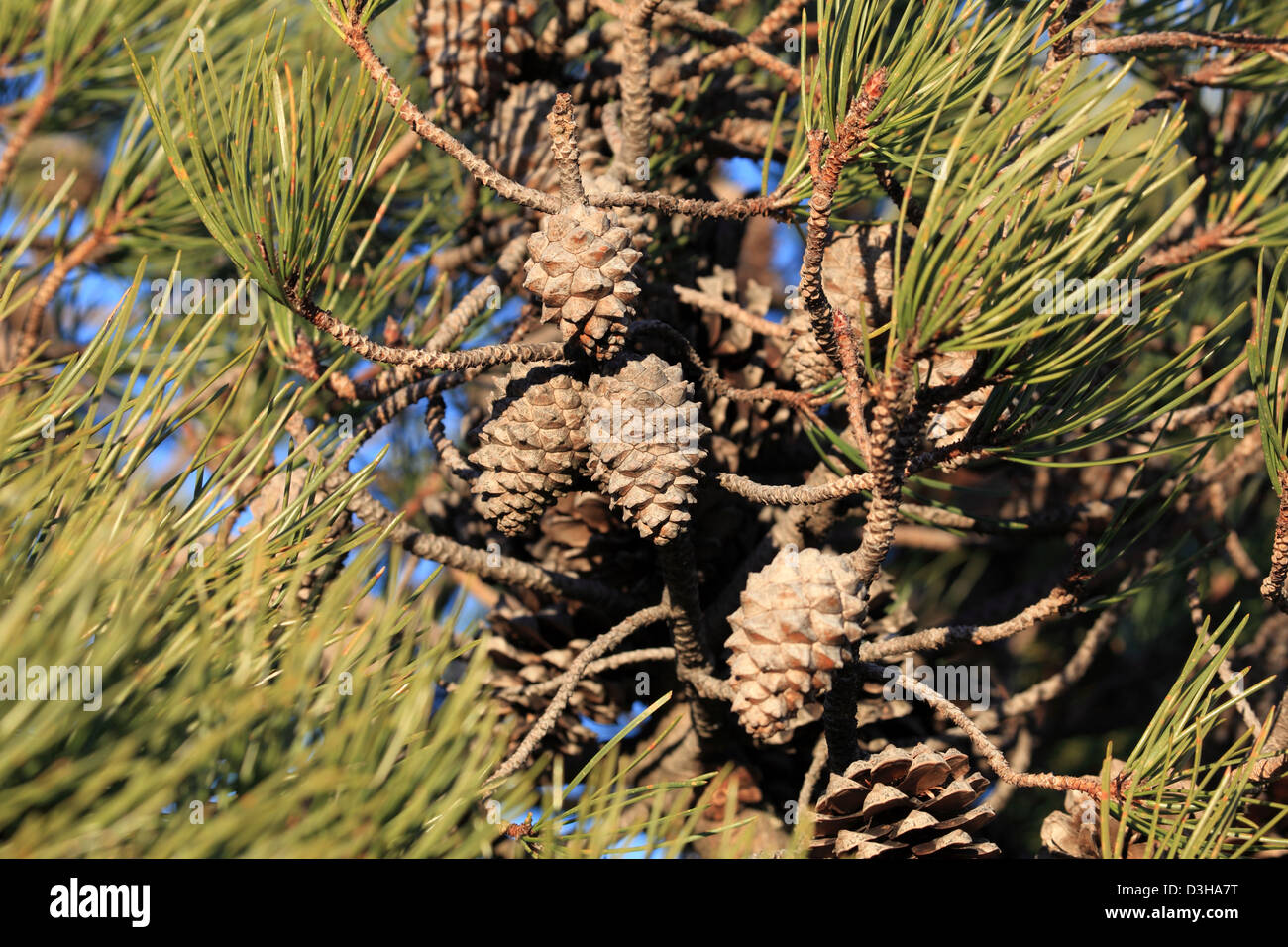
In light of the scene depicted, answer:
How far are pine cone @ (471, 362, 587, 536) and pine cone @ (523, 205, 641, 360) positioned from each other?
7 cm

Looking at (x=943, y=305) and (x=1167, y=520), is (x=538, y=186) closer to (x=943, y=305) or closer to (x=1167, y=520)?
(x=943, y=305)

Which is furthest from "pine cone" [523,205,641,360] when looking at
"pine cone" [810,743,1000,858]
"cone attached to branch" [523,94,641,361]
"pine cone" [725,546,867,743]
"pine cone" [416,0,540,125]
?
"pine cone" [416,0,540,125]

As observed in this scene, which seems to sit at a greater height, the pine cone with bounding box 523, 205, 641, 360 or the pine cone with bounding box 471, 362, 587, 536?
the pine cone with bounding box 523, 205, 641, 360

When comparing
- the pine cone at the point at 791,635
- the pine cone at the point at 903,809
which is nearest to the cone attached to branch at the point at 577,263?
the pine cone at the point at 791,635

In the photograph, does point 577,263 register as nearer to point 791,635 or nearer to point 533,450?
point 533,450

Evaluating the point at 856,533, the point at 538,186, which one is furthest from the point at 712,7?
the point at 856,533

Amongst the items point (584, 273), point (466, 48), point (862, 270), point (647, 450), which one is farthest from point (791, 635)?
point (466, 48)

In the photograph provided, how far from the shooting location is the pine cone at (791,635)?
59 cm

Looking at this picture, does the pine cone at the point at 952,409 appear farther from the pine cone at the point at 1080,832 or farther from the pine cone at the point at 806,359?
the pine cone at the point at 1080,832

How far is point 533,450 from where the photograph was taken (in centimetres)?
70

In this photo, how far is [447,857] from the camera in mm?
532

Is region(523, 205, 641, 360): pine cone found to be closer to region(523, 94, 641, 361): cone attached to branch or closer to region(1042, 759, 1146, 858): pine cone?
region(523, 94, 641, 361): cone attached to branch

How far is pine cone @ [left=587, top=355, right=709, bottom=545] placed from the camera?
0.66m

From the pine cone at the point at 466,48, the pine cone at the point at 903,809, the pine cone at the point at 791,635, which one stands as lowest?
the pine cone at the point at 903,809
